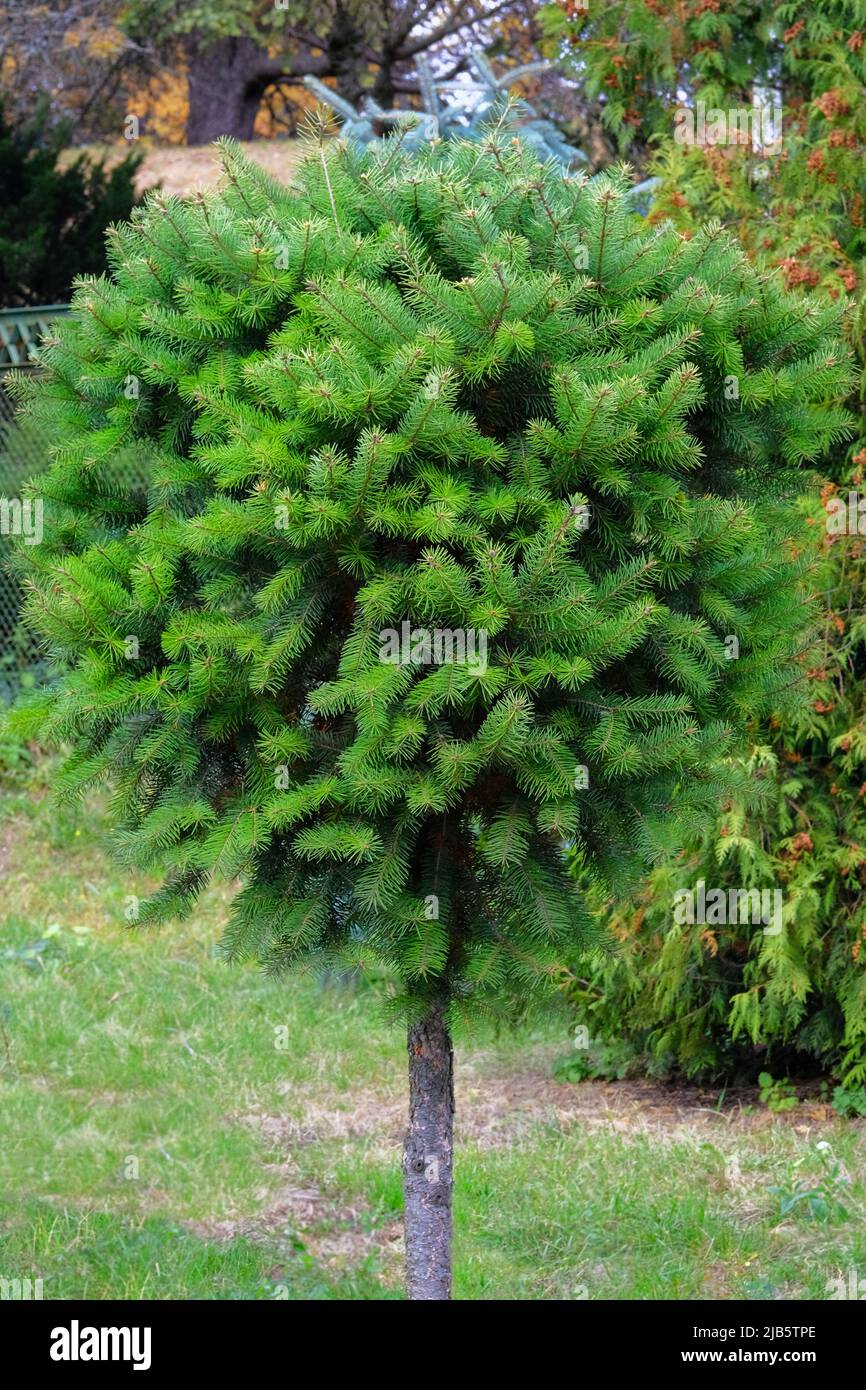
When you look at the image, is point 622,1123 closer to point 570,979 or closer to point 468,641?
point 570,979

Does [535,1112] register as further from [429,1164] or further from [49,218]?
[49,218]

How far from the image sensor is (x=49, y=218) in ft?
33.7

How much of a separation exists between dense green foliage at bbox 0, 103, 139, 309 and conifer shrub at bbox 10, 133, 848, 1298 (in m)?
7.39

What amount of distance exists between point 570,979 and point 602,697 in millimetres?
3341

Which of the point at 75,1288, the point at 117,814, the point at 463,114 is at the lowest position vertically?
the point at 75,1288

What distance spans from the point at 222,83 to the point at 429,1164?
16868 mm

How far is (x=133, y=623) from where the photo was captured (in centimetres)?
298

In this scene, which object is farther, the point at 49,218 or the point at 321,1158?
the point at 49,218
